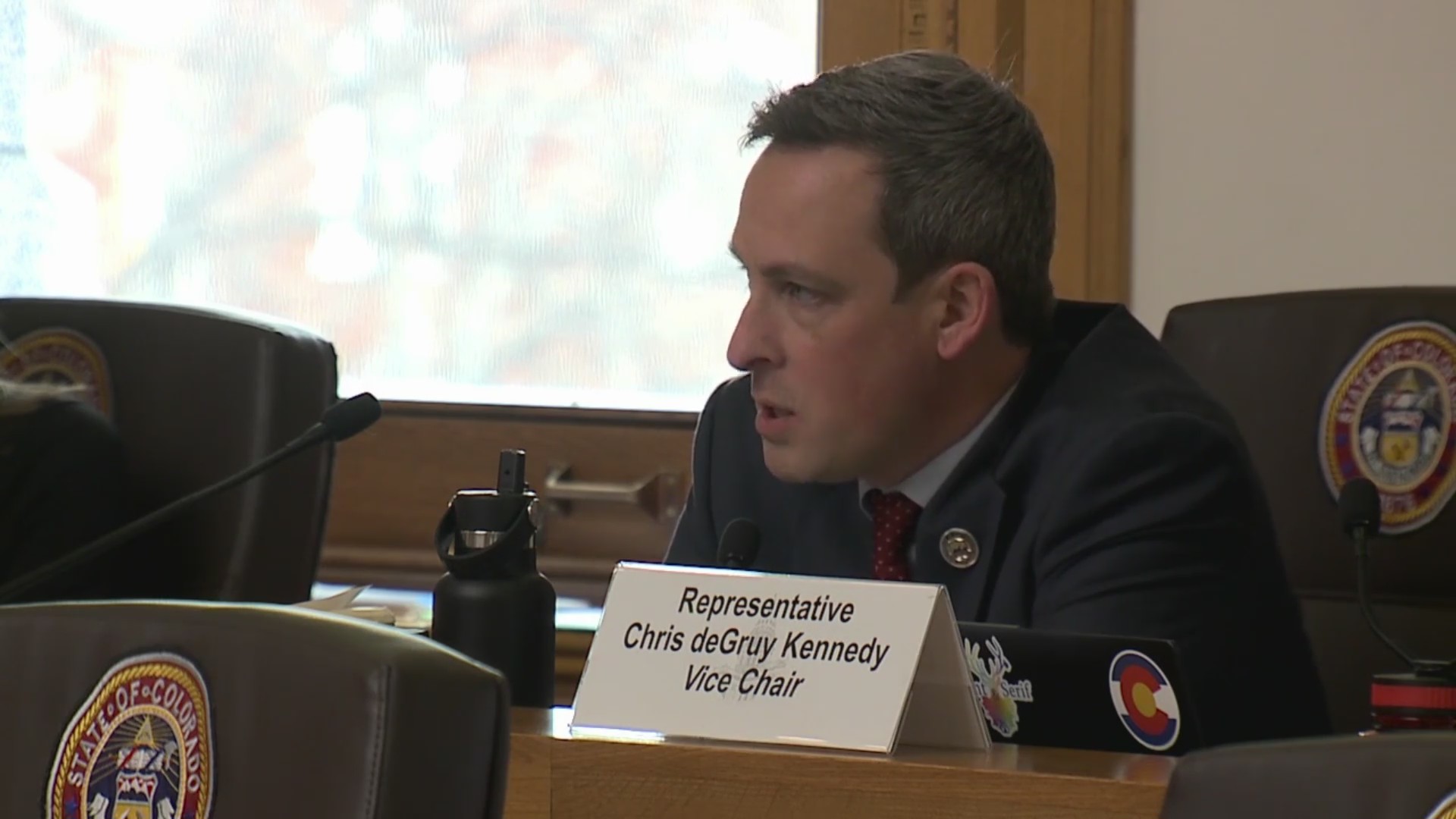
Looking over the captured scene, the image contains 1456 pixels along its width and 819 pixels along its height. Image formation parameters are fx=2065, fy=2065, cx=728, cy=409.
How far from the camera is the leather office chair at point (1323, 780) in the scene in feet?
2.19

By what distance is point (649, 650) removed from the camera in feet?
3.81

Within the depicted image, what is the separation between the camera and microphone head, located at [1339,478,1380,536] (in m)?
1.57

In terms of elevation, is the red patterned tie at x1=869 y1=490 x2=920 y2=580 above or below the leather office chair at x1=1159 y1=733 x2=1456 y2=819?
below

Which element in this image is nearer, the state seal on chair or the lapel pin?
the lapel pin

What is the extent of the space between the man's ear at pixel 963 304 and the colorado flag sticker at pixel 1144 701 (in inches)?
25.7

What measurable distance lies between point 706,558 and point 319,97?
3.75 feet

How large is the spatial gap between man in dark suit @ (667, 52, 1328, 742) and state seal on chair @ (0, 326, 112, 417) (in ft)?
2.53

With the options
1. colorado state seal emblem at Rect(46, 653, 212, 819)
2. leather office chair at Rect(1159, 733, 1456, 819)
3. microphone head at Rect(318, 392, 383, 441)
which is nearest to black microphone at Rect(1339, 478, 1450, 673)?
microphone head at Rect(318, 392, 383, 441)

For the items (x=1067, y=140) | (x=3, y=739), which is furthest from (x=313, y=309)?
(x=3, y=739)

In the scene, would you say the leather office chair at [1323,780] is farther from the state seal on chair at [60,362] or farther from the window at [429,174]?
the window at [429,174]

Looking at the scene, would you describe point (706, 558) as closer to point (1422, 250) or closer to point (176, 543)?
point (176, 543)

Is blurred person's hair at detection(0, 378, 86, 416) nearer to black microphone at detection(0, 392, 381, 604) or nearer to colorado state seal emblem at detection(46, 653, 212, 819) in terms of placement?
black microphone at detection(0, 392, 381, 604)

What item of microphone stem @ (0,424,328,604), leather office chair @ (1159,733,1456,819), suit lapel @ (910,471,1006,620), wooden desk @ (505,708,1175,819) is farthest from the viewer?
suit lapel @ (910,471,1006,620)

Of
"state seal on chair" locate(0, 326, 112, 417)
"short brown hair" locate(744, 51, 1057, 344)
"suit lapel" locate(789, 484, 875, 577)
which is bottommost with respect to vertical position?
"suit lapel" locate(789, 484, 875, 577)
